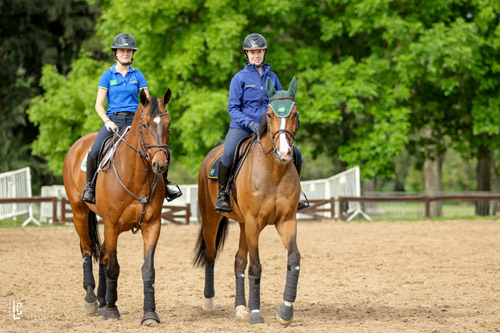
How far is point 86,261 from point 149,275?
64.2 inches

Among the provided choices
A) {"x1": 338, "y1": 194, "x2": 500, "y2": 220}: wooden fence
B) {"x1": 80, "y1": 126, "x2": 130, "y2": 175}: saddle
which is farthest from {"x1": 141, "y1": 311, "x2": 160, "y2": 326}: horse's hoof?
{"x1": 338, "y1": 194, "x2": 500, "y2": 220}: wooden fence

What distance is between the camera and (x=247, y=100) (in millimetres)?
8688

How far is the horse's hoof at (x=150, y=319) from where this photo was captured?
313 inches

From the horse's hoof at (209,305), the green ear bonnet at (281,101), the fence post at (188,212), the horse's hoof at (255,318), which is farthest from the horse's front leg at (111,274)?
the fence post at (188,212)

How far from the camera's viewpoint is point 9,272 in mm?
12828

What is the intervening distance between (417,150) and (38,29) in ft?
57.7

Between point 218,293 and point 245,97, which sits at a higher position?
point 245,97

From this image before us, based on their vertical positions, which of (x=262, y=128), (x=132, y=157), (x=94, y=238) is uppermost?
(x=262, y=128)

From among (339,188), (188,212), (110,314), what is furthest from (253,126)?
(339,188)

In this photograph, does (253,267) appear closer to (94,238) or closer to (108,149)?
(108,149)

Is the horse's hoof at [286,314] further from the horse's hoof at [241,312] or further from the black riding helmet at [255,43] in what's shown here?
the black riding helmet at [255,43]

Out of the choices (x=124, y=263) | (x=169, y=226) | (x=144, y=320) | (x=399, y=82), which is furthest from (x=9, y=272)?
(x=399, y=82)

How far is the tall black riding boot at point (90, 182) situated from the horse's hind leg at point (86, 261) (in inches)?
39.1

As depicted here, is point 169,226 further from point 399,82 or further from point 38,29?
point 38,29
